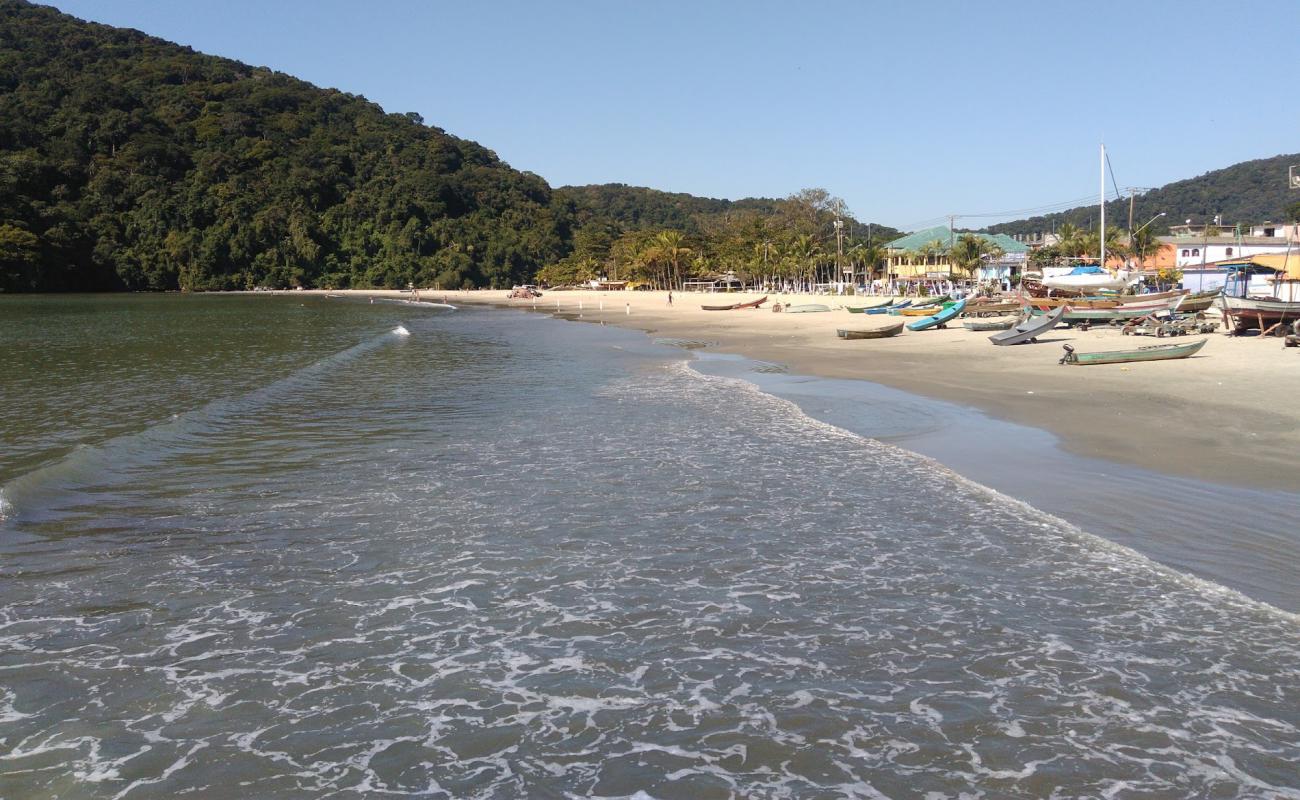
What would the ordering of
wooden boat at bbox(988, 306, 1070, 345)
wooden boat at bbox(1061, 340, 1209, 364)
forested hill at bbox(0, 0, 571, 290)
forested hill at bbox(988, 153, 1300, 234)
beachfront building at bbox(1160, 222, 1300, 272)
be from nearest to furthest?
wooden boat at bbox(1061, 340, 1209, 364) → wooden boat at bbox(988, 306, 1070, 345) → beachfront building at bbox(1160, 222, 1300, 272) → forested hill at bbox(0, 0, 571, 290) → forested hill at bbox(988, 153, 1300, 234)

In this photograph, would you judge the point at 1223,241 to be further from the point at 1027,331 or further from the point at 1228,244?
the point at 1027,331

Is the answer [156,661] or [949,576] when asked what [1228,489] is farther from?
[156,661]

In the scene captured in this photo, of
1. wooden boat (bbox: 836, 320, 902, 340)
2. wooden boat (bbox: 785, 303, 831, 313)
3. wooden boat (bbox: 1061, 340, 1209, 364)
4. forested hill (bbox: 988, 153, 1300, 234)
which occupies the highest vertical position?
forested hill (bbox: 988, 153, 1300, 234)

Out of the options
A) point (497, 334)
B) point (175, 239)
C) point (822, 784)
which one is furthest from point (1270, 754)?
point (175, 239)

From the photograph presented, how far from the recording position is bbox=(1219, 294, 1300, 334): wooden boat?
25.4 meters

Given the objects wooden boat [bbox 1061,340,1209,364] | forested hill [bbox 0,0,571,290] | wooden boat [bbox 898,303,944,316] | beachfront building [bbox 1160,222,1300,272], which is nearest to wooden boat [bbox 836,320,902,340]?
wooden boat [bbox 898,303,944,316]

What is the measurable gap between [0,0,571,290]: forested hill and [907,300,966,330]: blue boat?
11905cm

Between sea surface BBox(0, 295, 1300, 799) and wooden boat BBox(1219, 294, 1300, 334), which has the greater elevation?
wooden boat BBox(1219, 294, 1300, 334)

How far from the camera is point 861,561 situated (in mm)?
8305

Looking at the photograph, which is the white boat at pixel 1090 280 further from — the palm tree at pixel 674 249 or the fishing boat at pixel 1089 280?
the palm tree at pixel 674 249

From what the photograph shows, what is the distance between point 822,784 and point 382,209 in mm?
165218

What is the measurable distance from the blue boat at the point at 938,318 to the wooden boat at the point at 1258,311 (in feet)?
40.8

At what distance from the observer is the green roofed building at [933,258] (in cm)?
9531

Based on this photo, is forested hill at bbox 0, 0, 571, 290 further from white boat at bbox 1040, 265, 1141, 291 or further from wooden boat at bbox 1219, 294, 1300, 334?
wooden boat at bbox 1219, 294, 1300, 334
